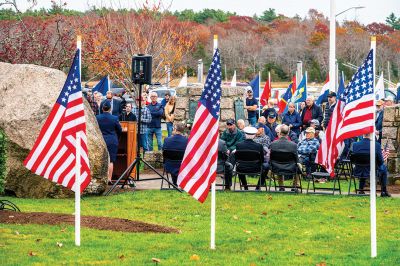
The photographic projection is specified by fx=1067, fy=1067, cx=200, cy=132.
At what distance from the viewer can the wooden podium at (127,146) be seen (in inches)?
917

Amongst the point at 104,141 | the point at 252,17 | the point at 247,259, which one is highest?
the point at 252,17

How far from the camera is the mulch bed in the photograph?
15.6 metres

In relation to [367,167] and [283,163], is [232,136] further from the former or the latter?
[367,167]

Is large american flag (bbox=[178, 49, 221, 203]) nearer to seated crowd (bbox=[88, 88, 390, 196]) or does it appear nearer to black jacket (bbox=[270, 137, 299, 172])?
seated crowd (bbox=[88, 88, 390, 196])

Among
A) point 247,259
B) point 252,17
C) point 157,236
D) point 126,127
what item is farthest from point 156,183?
point 252,17

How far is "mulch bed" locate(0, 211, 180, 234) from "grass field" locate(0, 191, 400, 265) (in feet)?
1.36

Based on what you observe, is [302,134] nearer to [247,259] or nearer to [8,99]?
[8,99]

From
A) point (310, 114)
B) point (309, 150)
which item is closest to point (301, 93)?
point (310, 114)

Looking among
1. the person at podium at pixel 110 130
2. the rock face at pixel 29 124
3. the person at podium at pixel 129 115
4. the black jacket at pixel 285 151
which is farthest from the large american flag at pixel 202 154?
the person at podium at pixel 129 115

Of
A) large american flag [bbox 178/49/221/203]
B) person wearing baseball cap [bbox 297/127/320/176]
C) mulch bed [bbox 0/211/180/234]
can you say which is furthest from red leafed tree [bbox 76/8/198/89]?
large american flag [bbox 178/49/221/203]

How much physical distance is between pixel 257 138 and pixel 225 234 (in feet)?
28.9

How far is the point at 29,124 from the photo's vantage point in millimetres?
19641

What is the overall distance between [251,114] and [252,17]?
2778 inches

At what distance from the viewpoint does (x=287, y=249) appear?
1393 centimetres
